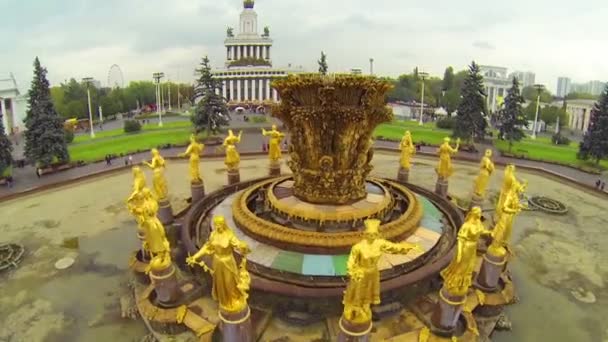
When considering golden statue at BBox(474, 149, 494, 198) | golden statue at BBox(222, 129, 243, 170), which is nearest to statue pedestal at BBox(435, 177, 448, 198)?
golden statue at BBox(474, 149, 494, 198)

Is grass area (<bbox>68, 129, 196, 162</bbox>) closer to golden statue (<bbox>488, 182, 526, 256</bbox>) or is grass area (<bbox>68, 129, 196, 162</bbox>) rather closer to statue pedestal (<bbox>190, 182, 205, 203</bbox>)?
statue pedestal (<bbox>190, 182, 205, 203</bbox>)

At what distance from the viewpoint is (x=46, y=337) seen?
8273 millimetres

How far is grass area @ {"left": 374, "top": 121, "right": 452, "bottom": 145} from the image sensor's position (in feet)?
107

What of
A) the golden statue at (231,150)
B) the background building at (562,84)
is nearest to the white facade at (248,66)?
the golden statue at (231,150)

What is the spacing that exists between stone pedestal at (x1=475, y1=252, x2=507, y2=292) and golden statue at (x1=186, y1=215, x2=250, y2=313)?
5.83 m

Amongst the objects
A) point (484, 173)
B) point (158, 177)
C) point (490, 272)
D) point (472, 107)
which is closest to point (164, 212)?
point (158, 177)

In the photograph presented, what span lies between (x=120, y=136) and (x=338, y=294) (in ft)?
105

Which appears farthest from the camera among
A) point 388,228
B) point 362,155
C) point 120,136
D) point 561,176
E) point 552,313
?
point 120,136

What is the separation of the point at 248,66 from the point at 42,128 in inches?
1682

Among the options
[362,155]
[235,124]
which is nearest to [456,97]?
[235,124]

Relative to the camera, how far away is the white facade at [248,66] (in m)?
61.3

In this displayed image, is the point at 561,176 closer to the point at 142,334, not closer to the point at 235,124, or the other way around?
the point at 142,334

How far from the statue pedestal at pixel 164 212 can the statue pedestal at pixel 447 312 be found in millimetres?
8637

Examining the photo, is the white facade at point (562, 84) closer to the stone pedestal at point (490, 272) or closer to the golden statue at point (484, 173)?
the golden statue at point (484, 173)
